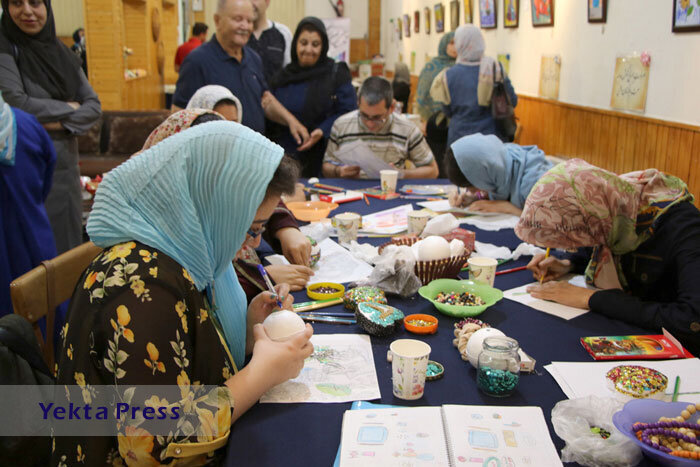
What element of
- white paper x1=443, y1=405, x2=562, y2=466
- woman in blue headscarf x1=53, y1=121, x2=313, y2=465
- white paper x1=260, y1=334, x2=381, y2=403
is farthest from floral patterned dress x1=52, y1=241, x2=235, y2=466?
white paper x1=443, y1=405, x2=562, y2=466

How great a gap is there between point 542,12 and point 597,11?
112 centimetres

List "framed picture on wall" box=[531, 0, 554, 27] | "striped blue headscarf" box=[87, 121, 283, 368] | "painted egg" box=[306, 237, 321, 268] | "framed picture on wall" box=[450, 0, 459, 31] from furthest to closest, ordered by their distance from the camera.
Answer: "framed picture on wall" box=[450, 0, 459, 31]
"framed picture on wall" box=[531, 0, 554, 27]
"painted egg" box=[306, 237, 321, 268]
"striped blue headscarf" box=[87, 121, 283, 368]

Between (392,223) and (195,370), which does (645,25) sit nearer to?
(392,223)

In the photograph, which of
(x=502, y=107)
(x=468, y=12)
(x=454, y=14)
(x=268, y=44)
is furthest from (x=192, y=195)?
(x=454, y=14)

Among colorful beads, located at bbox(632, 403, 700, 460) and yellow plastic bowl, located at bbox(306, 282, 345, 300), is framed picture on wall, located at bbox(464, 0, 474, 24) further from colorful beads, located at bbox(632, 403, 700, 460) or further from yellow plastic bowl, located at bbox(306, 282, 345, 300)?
colorful beads, located at bbox(632, 403, 700, 460)

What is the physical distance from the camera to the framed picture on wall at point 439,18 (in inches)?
348

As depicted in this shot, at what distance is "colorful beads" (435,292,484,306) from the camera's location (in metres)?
1.67

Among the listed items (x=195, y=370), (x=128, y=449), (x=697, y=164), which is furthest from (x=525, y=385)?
(x=697, y=164)

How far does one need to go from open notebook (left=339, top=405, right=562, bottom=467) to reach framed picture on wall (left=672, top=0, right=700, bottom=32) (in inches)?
124

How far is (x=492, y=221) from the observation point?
8.78ft

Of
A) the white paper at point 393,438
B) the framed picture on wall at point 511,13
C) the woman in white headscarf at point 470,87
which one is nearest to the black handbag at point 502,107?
the woman in white headscarf at point 470,87

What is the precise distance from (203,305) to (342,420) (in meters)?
0.38

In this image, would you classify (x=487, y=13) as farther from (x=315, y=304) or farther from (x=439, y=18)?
(x=315, y=304)

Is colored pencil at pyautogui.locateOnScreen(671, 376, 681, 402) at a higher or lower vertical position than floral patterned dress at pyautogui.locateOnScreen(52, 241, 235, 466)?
lower
